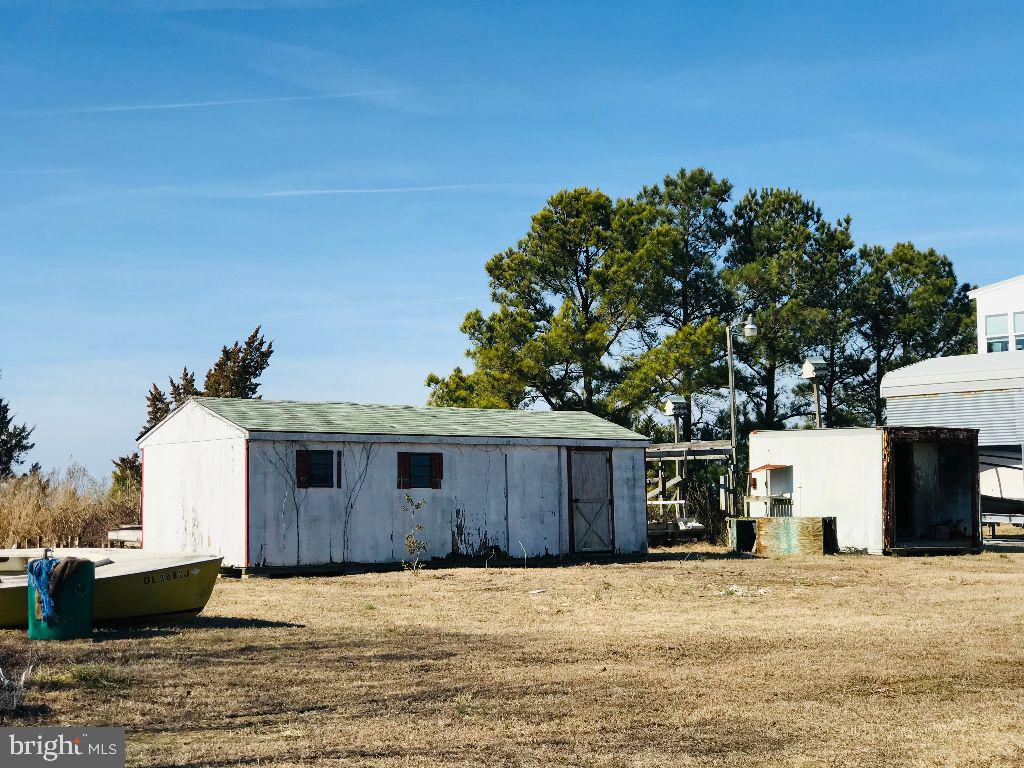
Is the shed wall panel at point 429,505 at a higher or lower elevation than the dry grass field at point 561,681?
higher

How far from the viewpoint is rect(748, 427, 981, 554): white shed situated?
27531 millimetres

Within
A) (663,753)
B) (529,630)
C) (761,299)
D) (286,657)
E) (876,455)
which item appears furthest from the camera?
(761,299)

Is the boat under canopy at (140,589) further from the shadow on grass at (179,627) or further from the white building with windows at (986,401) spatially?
the white building with windows at (986,401)

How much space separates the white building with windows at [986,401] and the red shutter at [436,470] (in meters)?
17.1

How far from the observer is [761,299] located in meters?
49.1

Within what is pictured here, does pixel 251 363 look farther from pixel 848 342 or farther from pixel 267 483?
pixel 848 342

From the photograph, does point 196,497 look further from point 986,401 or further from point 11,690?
point 986,401

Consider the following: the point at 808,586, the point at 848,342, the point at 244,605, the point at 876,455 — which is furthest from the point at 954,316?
the point at 244,605

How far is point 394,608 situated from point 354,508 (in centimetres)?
704

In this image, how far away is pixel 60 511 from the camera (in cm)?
2873

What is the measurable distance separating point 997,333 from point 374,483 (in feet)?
87.0

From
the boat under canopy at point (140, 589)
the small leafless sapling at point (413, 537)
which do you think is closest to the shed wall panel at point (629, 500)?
the small leafless sapling at point (413, 537)

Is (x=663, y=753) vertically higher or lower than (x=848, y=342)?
lower
